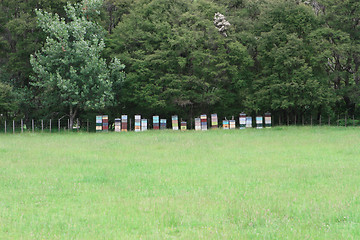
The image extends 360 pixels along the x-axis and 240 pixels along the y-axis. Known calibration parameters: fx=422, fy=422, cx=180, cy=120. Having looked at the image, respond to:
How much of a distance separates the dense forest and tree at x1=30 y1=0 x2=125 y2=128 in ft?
0.42

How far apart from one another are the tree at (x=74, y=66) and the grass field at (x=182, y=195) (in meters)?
21.4

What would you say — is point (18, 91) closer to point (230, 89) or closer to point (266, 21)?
point (230, 89)

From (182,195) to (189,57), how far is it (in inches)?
1464

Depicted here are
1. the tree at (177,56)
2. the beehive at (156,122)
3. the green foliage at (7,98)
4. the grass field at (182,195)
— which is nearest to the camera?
the grass field at (182,195)

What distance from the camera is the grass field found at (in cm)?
979

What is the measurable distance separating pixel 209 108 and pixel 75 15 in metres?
19.4

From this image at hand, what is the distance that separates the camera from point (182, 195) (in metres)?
13.3

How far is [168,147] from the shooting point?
1094 inches

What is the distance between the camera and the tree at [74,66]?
44.8 metres

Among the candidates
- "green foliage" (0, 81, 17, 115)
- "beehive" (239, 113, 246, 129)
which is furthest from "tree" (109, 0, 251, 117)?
"green foliage" (0, 81, 17, 115)

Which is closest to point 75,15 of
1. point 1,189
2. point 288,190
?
point 1,189

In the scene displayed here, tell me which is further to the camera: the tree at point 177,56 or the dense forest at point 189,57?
the tree at point 177,56

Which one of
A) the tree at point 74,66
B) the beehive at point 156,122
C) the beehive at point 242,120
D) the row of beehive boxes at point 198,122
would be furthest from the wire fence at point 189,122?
the tree at point 74,66

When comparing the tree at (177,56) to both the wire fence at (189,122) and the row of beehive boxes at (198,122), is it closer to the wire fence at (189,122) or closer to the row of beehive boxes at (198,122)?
the row of beehive boxes at (198,122)
